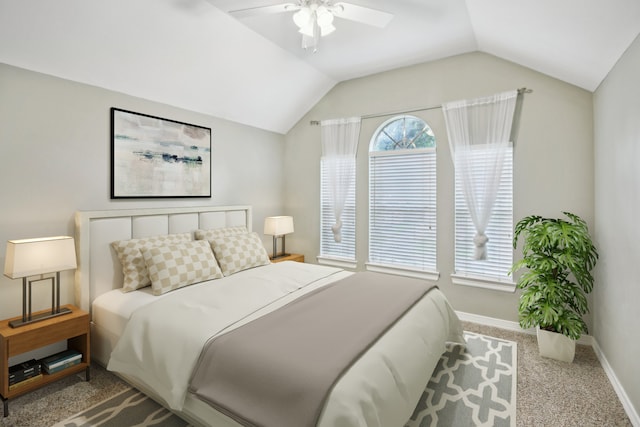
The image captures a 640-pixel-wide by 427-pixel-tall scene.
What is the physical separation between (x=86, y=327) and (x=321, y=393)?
198cm

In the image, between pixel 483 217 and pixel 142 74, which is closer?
pixel 142 74

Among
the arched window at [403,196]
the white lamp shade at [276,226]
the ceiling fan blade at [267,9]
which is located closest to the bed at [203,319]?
the white lamp shade at [276,226]

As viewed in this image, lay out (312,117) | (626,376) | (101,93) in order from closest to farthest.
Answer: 1. (626,376)
2. (101,93)
3. (312,117)

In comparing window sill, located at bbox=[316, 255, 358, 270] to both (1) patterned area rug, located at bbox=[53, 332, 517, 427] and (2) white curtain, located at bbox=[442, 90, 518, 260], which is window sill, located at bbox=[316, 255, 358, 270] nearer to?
(2) white curtain, located at bbox=[442, 90, 518, 260]

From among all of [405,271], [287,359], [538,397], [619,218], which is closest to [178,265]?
[287,359]

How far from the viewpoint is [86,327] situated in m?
2.34

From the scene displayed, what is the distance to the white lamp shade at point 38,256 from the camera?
208 centimetres

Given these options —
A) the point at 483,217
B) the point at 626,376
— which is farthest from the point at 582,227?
the point at 626,376

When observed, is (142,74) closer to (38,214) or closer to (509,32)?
(38,214)

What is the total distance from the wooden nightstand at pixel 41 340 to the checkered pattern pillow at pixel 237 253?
1111 millimetres

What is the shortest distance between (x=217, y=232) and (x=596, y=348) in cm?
366

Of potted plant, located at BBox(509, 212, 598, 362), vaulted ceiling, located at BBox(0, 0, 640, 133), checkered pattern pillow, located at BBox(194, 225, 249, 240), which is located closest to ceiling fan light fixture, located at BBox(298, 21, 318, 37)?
vaulted ceiling, located at BBox(0, 0, 640, 133)

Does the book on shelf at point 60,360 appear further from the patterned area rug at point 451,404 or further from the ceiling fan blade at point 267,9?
the ceiling fan blade at point 267,9

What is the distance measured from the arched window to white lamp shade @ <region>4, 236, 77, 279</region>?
3027 mm
